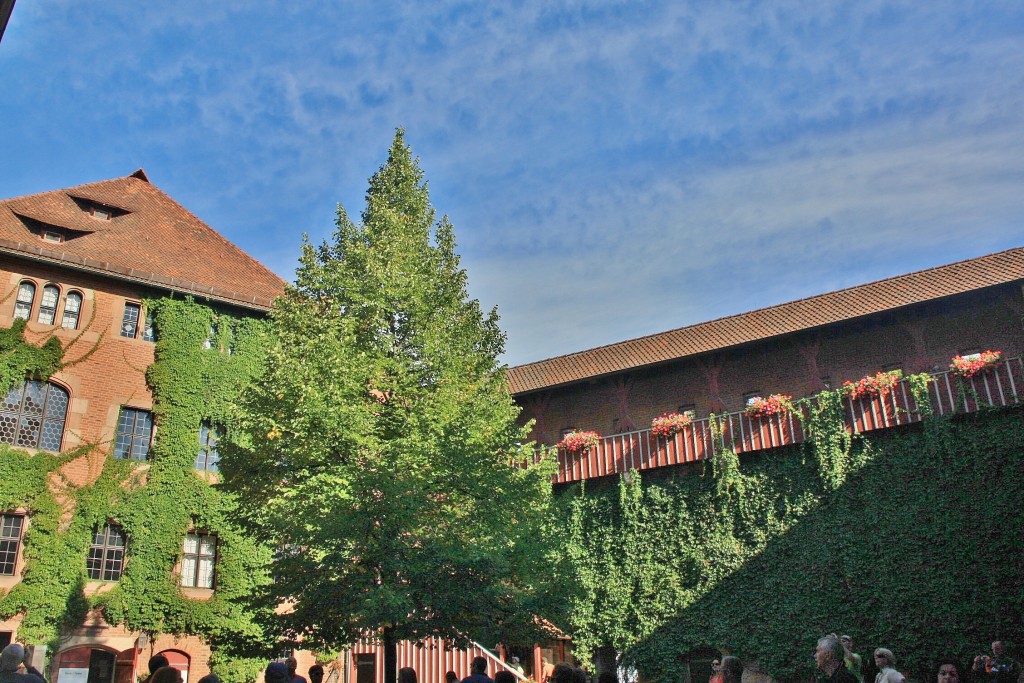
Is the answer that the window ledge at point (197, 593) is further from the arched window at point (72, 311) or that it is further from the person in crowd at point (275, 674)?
the person in crowd at point (275, 674)

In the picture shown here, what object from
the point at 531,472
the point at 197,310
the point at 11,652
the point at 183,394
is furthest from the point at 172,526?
the point at 11,652

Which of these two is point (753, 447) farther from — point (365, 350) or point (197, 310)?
point (197, 310)

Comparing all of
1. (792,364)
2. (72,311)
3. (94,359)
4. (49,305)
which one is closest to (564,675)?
(792,364)

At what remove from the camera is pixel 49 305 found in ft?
71.6

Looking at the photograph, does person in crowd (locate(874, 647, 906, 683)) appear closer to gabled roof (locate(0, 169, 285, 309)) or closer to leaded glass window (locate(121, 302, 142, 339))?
gabled roof (locate(0, 169, 285, 309))

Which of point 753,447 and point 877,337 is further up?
point 877,337

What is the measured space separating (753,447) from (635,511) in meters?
3.46

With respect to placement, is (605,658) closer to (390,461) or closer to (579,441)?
(579,441)

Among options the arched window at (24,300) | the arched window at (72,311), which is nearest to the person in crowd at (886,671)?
the arched window at (72,311)

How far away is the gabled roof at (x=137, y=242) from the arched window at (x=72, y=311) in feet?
2.84

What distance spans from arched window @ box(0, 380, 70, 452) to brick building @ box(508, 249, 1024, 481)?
40.8 ft

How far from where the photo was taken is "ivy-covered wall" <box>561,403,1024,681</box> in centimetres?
1623

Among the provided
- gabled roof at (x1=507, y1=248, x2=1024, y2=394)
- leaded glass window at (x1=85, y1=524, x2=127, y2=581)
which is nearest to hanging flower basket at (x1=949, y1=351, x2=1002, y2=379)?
gabled roof at (x1=507, y1=248, x2=1024, y2=394)

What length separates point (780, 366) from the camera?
848 inches
